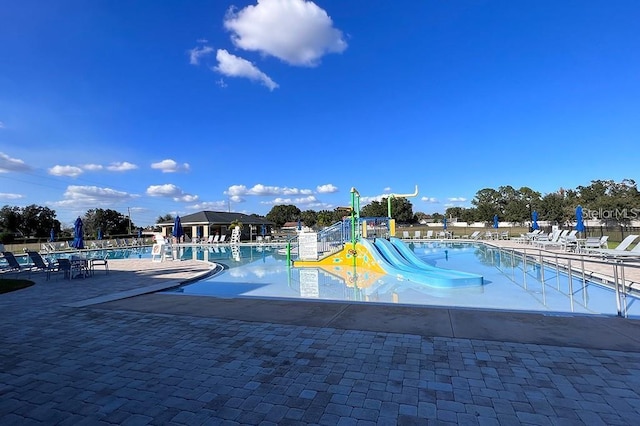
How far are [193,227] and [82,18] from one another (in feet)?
92.2

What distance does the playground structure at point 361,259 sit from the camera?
30.3 ft

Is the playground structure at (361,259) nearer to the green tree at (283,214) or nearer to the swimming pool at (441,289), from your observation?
the swimming pool at (441,289)

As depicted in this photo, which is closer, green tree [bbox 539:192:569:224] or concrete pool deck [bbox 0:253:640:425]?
concrete pool deck [bbox 0:253:640:425]

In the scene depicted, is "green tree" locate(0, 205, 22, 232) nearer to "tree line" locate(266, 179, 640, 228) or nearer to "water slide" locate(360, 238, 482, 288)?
"tree line" locate(266, 179, 640, 228)

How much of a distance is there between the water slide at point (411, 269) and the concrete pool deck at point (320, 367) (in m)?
3.95

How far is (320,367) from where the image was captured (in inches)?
120

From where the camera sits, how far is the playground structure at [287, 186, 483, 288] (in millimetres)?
9229

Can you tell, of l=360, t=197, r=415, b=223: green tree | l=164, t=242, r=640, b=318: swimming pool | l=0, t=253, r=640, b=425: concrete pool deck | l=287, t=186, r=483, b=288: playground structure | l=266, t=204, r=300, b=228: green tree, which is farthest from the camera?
l=266, t=204, r=300, b=228: green tree

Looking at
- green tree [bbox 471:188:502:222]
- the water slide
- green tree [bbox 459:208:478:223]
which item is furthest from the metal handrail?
green tree [bbox 459:208:478:223]

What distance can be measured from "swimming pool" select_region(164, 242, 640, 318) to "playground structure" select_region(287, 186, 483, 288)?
0.78 feet

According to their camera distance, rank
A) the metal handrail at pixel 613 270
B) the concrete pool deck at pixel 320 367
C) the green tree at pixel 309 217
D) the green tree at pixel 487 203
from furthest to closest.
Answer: the green tree at pixel 309 217 → the green tree at pixel 487 203 → the metal handrail at pixel 613 270 → the concrete pool deck at pixel 320 367

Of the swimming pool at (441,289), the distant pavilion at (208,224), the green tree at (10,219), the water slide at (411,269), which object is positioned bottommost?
the swimming pool at (441,289)

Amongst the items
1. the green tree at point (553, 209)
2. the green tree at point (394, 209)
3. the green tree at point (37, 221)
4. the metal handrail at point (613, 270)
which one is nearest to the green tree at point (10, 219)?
the green tree at point (37, 221)

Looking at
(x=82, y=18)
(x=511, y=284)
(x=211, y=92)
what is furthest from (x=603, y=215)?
(x=82, y=18)
